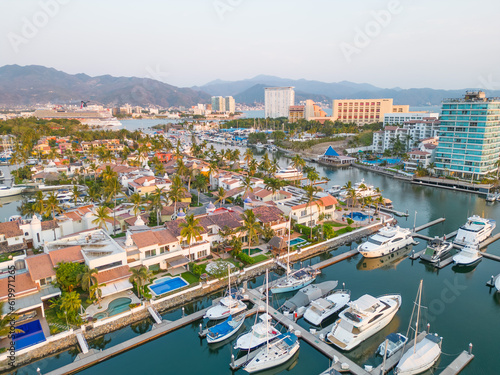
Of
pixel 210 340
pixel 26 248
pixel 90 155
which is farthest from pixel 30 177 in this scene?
pixel 210 340

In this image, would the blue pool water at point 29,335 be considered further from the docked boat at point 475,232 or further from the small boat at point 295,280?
the docked boat at point 475,232

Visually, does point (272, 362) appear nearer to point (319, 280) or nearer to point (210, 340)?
point (210, 340)

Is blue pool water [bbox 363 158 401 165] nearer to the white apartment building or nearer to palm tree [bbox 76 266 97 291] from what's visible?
the white apartment building

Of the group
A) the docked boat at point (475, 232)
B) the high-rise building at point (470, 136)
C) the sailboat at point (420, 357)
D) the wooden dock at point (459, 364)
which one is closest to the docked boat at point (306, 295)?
the sailboat at point (420, 357)

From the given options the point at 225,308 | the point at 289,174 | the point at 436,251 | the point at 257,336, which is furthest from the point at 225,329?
the point at 289,174

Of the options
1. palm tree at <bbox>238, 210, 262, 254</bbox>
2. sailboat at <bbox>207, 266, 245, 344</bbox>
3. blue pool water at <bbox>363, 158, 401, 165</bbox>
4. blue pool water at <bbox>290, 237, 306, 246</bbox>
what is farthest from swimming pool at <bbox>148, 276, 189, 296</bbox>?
blue pool water at <bbox>363, 158, 401, 165</bbox>
